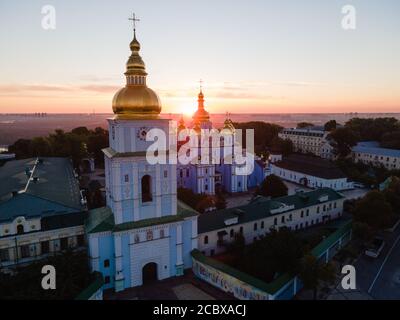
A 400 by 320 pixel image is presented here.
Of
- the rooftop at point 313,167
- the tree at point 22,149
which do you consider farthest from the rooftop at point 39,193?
the rooftop at point 313,167

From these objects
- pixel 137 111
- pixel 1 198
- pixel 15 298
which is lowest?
pixel 15 298

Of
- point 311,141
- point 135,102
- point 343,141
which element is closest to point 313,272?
point 135,102

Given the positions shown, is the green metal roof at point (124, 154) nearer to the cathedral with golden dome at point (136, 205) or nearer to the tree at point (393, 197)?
the cathedral with golden dome at point (136, 205)

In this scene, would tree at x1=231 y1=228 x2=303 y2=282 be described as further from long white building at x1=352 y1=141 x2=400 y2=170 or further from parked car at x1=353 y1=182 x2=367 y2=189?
long white building at x1=352 y1=141 x2=400 y2=170

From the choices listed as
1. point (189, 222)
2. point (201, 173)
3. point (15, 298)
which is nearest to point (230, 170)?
point (201, 173)

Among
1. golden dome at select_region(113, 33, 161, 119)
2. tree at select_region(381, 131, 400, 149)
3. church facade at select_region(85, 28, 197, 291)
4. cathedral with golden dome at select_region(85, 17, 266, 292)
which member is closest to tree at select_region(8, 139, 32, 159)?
cathedral with golden dome at select_region(85, 17, 266, 292)

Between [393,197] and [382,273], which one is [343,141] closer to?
[393,197]
